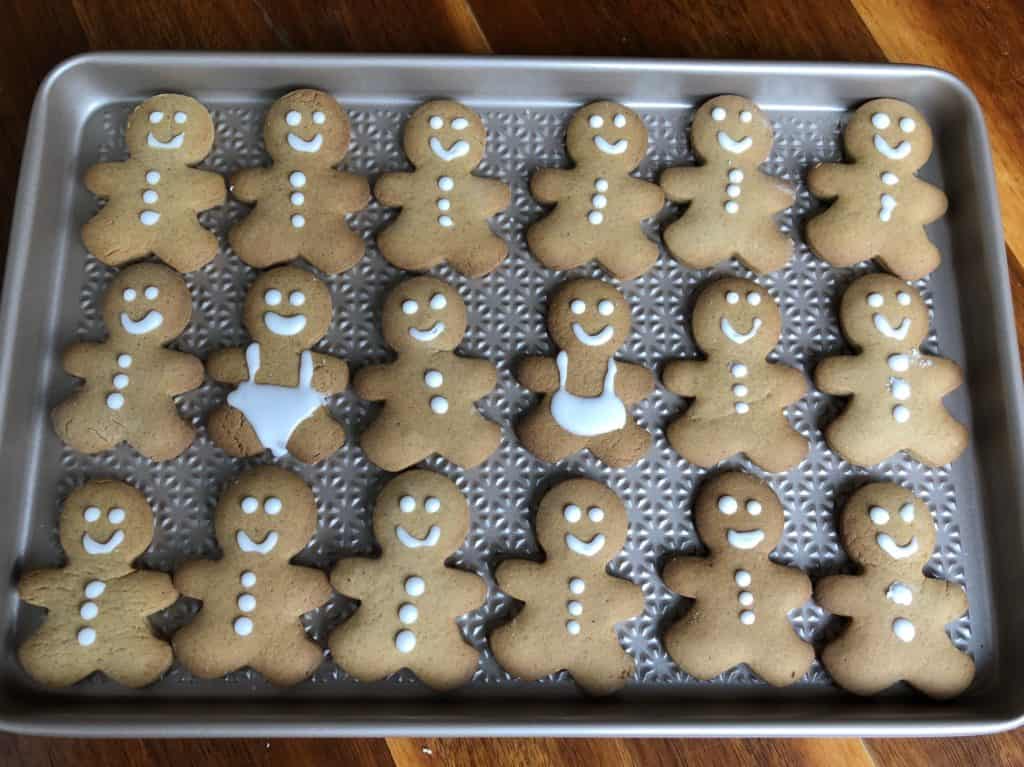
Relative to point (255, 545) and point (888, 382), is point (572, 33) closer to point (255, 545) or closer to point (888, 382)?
point (888, 382)

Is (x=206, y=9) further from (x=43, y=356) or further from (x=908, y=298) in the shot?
(x=908, y=298)

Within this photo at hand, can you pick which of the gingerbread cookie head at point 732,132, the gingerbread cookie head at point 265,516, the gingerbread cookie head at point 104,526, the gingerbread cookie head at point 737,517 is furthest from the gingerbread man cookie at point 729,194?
the gingerbread cookie head at point 104,526

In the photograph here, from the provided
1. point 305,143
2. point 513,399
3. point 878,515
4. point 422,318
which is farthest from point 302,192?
point 878,515

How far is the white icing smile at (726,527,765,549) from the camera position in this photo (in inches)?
29.2

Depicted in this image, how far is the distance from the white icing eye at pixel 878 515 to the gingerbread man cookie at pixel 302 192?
20.9 inches

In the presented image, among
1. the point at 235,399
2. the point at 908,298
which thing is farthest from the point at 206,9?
the point at 908,298

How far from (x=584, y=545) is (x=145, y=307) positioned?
1.50 ft

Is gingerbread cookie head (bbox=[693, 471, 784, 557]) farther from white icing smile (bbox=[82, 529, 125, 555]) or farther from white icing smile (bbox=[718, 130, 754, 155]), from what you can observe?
white icing smile (bbox=[82, 529, 125, 555])

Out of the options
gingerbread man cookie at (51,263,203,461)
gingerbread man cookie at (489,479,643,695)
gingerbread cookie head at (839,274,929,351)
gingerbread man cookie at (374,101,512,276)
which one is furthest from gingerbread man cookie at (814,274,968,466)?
gingerbread man cookie at (51,263,203,461)

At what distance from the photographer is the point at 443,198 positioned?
2.69 feet

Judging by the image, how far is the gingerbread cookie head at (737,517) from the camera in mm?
743

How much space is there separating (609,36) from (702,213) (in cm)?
24

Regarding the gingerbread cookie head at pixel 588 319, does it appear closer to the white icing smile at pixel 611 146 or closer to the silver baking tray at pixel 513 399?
the silver baking tray at pixel 513 399

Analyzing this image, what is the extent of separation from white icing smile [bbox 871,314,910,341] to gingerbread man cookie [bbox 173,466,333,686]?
55 cm
